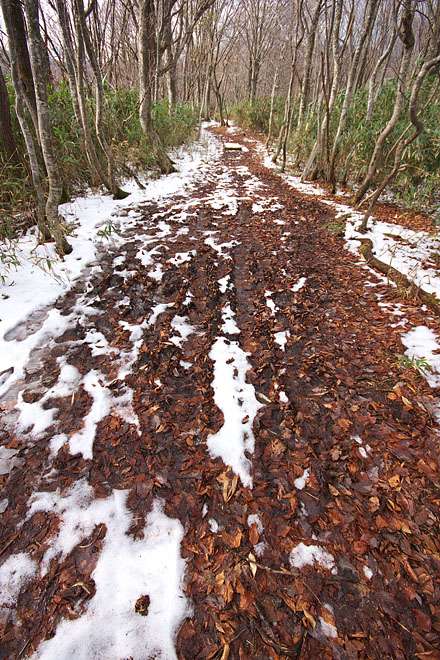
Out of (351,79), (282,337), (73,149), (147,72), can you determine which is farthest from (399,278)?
(147,72)

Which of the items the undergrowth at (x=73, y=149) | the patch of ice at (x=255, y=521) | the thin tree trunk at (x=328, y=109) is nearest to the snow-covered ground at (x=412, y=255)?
the patch of ice at (x=255, y=521)

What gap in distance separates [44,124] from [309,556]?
179 inches

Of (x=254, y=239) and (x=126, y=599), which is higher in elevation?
(x=254, y=239)

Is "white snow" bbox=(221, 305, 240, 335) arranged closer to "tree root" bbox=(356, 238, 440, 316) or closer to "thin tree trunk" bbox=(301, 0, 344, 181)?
"tree root" bbox=(356, 238, 440, 316)

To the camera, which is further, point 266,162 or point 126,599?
point 266,162

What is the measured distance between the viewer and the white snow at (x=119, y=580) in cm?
115

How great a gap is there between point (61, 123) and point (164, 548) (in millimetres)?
7083

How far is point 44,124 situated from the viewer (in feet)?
10.4

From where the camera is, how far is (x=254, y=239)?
459 centimetres

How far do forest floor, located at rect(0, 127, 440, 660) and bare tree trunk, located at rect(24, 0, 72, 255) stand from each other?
0.83 m

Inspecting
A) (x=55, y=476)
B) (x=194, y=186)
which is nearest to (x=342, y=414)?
(x=55, y=476)

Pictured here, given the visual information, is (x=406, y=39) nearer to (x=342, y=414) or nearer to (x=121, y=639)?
(x=342, y=414)

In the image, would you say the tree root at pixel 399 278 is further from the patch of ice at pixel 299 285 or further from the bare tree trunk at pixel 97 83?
the bare tree trunk at pixel 97 83

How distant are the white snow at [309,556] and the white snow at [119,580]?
0.56 metres
